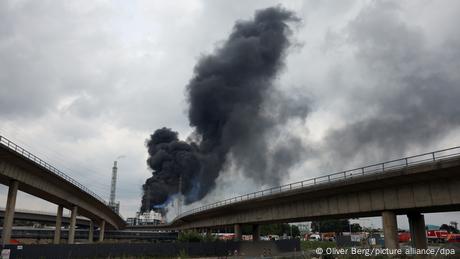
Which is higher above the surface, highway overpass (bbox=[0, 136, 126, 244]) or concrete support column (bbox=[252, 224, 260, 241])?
highway overpass (bbox=[0, 136, 126, 244])

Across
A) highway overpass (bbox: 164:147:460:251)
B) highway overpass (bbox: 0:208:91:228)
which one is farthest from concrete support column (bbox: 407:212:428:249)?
highway overpass (bbox: 0:208:91:228)

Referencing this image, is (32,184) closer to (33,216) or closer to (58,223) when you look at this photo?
(58,223)

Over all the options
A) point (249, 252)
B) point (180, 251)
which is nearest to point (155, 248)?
point (180, 251)

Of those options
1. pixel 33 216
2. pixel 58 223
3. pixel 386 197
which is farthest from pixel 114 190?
pixel 386 197

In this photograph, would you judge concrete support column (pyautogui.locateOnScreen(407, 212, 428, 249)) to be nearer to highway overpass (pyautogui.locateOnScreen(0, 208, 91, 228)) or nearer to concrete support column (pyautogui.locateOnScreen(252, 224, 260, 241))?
concrete support column (pyautogui.locateOnScreen(252, 224, 260, 241))

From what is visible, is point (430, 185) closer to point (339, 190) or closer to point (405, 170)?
point (405, 170)

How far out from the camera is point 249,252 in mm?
50156

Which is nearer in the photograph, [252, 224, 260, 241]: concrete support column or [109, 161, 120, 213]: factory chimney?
[252, 224, 260, 241]: concrete support column

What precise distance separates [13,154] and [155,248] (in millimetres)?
18242

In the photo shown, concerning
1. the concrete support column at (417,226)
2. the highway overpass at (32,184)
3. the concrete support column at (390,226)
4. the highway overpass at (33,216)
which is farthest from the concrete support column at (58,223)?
the concrete support column at (417,226)

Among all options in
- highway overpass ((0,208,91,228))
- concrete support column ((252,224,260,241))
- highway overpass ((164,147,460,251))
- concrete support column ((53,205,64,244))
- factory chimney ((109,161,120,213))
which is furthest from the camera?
factory chimney ((109,161,120,213))

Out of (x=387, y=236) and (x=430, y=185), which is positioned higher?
(x=430, y=185)

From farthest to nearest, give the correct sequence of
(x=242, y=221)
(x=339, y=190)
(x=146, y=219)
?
(x=146, y=219) → (x=242, y=221) → (x=339, y=190)

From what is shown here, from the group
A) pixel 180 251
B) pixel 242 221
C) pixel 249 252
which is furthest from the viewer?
pixel 242 221
